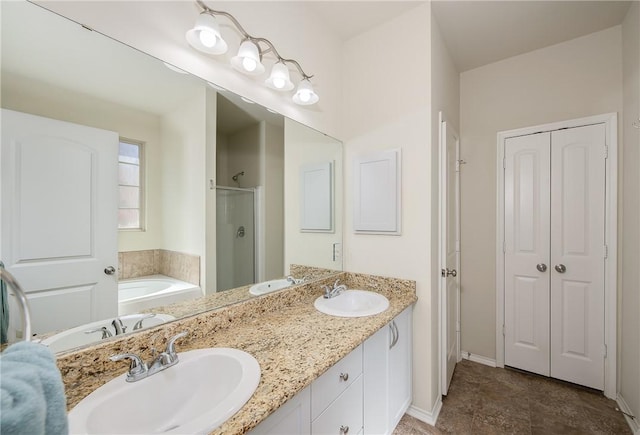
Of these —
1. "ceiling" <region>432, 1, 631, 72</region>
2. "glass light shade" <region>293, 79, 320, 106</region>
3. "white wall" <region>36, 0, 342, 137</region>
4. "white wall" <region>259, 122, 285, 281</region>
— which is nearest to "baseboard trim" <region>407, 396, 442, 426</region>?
"white wall" <region>259, 122, 285, 281</region>

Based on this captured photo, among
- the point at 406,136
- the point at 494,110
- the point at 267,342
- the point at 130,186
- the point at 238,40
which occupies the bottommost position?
the point at 267,342

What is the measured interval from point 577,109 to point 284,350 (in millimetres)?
2775

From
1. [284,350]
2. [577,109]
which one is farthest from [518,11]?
[284,350]

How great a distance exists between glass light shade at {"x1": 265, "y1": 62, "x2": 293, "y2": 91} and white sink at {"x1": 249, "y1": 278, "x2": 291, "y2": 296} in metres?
1.12

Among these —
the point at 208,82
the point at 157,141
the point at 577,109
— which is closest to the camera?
the point at 157,141

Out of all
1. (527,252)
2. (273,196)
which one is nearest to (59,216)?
(273,196)

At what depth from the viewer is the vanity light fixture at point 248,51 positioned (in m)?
1.07

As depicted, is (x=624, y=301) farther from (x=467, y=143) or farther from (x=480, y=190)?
(x=467, y=143)

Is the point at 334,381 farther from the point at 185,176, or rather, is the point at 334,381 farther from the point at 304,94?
the point at 304,94

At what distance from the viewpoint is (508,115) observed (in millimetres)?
2344

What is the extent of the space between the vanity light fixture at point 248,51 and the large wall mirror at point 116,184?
0.48 feet

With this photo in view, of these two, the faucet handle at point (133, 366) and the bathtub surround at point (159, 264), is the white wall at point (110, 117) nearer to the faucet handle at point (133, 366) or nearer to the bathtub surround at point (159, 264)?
the bathtub surround at point (159, 264)

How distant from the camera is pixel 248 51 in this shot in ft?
4.06

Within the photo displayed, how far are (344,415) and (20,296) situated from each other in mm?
1150
